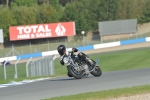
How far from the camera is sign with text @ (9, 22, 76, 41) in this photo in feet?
233

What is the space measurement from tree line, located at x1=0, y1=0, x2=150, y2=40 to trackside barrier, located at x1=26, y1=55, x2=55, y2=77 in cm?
4789

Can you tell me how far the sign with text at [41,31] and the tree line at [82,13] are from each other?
15.5 ft

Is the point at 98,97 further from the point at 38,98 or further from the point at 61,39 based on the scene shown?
the point at 61,39

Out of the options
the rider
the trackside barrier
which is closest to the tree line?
the trackside barrier

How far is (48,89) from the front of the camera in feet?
45.6

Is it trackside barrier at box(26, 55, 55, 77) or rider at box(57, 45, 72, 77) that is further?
trackside barrier at box(26, 55, 55, 77)

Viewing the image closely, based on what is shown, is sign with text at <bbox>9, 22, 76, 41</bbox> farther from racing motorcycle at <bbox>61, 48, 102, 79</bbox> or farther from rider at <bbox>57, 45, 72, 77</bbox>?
rider at <bbox>57, 45, 72, 77</bbox>

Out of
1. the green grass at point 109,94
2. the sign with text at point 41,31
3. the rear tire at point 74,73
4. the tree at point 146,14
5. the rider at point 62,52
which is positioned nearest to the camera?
the green grass at point 109,94

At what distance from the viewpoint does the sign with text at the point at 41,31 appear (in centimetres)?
7100

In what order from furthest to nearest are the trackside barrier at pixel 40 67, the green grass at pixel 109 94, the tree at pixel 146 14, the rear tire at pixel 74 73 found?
the tree at pixel 146 14 → the trackside barrier at pixel 40 67 → the rear tire at pixel 74 73 → the green grass at pixel 109 94

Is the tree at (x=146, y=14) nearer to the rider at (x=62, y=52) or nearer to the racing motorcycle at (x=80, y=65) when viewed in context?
the racing motorcycle at (x=80, y=65)

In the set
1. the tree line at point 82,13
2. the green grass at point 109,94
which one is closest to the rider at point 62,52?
the green grass at point 109,94

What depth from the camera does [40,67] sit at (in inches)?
1109

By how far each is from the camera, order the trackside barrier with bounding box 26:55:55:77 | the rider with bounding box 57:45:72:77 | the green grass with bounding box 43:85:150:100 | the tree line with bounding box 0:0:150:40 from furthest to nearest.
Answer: the tree line with bounding box 0:0:150:40
the trackside barrier with bounding box 26:55:55:77
the rider with bounding box 57:45:72:77
the green grass with bounding box 43:85:150:100
